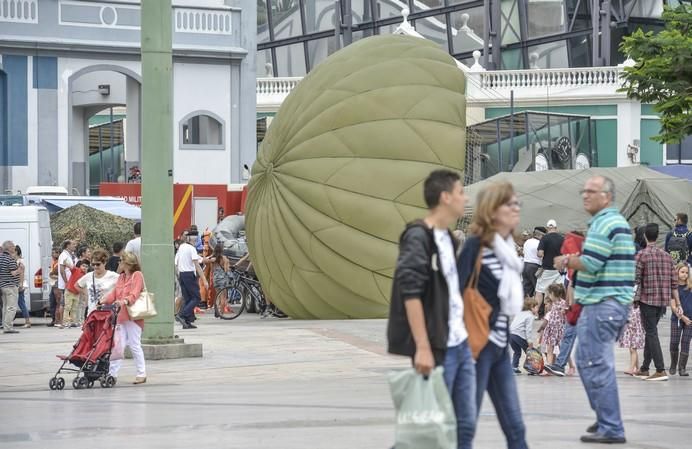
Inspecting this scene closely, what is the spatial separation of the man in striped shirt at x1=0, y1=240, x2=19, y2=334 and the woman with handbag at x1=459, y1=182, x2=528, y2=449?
61.8ft

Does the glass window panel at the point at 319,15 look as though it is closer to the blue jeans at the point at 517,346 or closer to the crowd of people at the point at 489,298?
the blue jeans at the point at 517,346

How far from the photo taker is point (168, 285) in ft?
65.6

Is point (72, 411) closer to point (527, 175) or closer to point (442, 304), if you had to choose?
point (442, 304)

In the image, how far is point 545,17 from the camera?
190 feet

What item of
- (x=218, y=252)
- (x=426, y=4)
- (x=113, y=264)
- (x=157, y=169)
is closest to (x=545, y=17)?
(x=426, y=4)

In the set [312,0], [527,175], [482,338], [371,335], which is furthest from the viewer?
[312,0]

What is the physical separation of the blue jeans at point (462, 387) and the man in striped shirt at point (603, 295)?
8.64 feet

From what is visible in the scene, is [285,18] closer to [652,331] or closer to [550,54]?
[550,54]

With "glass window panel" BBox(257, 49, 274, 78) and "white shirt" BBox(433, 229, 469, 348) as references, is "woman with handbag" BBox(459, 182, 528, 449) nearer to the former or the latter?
"white shirt" BBox(433, 229, 469, 348)

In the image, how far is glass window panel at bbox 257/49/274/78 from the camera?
215 ft

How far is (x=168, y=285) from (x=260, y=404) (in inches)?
219

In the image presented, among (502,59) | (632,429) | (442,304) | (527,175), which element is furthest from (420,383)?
(502,59)

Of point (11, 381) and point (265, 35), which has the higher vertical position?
point (265, 35)

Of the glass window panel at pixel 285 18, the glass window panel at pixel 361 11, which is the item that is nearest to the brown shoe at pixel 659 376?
the glass window panel at pixel 361 11
